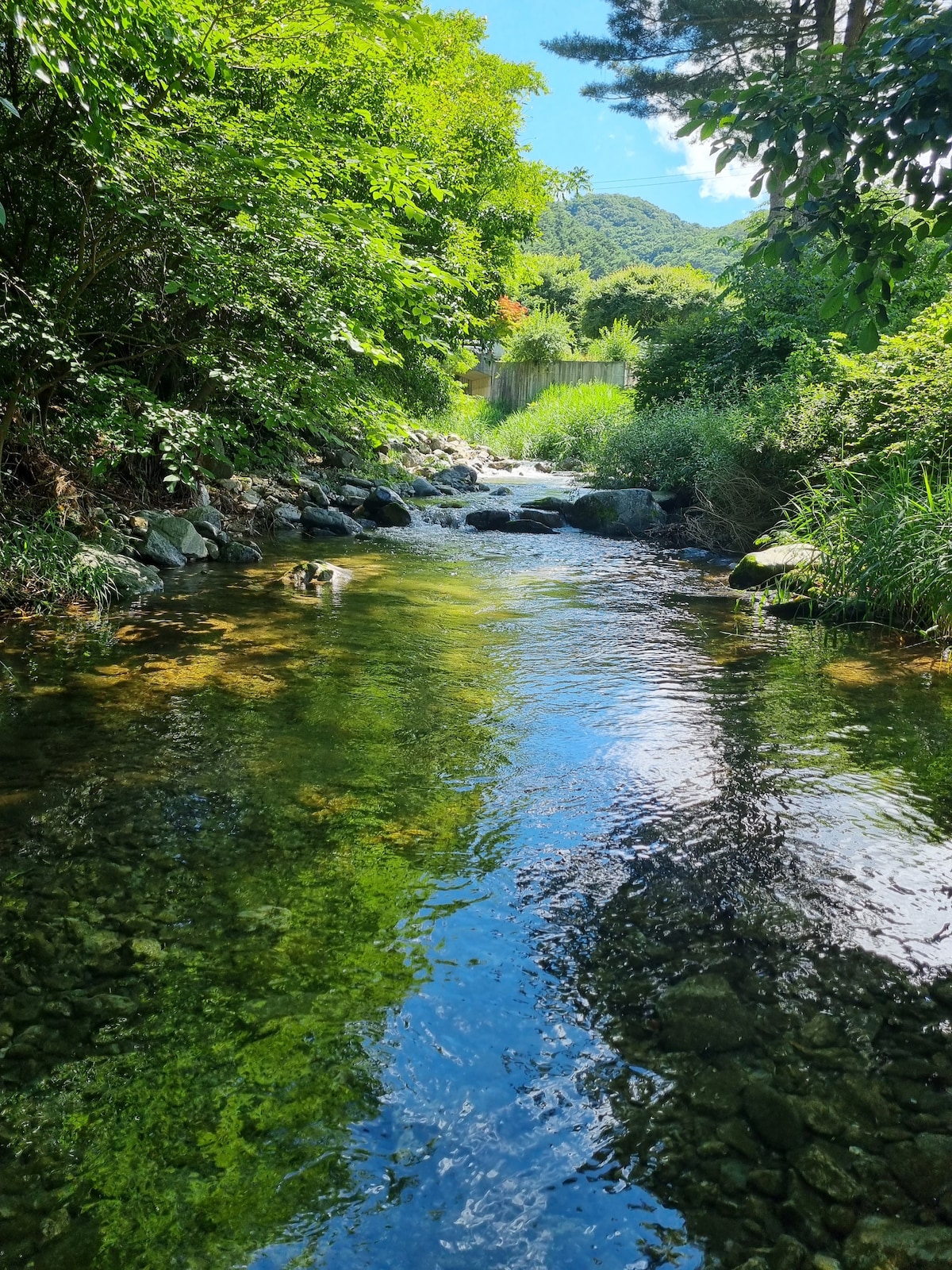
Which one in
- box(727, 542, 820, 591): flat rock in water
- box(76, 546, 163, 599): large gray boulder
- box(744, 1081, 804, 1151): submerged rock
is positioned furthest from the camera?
box(727, 542, 820, 591): flat rock in water

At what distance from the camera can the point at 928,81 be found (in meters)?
2.40

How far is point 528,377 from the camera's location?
3100cm

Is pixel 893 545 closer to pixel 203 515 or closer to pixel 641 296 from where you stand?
pixel 203 515

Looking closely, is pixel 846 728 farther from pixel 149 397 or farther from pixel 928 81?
pixel 149 397

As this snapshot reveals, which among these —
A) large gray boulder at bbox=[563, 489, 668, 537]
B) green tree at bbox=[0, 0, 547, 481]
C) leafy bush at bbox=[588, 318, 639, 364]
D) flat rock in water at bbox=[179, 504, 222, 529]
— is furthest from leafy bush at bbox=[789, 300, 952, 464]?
leafy bush at bbox=[588, 318, 639, 364]

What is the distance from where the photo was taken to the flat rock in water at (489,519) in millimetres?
12680

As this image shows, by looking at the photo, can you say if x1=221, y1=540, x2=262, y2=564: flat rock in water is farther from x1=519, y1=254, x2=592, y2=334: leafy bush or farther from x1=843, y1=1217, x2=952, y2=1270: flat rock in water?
x1=519, y1=254, x2=592, y2=334: leafy bush

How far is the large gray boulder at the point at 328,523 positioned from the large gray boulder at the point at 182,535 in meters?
2.87

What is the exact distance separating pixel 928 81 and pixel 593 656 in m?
3.92

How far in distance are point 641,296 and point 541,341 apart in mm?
6092

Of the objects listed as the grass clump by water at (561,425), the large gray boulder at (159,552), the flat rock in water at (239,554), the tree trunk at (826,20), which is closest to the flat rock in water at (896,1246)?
the large gray boulder at (159,552)

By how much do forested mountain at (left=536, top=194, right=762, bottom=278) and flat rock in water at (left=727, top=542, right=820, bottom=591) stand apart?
54.3m

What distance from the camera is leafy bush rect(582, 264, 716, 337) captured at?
33.8m

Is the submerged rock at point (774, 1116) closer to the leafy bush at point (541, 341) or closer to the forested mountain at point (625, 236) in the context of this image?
the leafy bush at point (541, 341)
